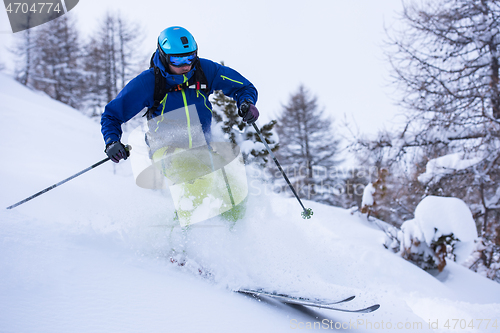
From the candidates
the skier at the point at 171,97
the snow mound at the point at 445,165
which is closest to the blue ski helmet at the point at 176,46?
the skier at the point at 171,97

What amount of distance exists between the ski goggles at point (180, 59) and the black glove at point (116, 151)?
0.93m

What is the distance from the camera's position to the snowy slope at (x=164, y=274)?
1.88 m

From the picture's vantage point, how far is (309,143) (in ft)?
61.1

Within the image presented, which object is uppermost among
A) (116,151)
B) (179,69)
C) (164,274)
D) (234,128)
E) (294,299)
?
(234,128)

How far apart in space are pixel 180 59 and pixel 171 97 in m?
0.40

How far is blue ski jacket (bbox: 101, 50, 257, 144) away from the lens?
8.82 feet

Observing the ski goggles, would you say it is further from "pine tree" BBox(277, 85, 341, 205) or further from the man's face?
"pine tree" BBox(277, 85, 341, 205)

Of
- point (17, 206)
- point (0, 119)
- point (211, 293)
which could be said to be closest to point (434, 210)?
point (211, 293)

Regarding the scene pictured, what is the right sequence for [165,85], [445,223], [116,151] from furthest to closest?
[445,223] → [165,85] → [116,151]

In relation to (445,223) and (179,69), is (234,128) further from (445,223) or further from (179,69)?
(445,223)

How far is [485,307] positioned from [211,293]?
3697 mm

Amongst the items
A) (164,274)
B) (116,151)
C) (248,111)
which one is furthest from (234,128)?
(164,274)

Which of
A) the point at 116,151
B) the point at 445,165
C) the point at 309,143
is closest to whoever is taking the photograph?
the point at 116,151

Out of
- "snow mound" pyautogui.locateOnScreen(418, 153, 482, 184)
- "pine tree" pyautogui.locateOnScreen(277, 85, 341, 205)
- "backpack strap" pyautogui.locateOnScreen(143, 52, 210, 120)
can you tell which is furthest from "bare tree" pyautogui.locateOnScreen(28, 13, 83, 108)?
"snow mound" pyautogui.locateOnScreen(418, 153, 482, 184)
